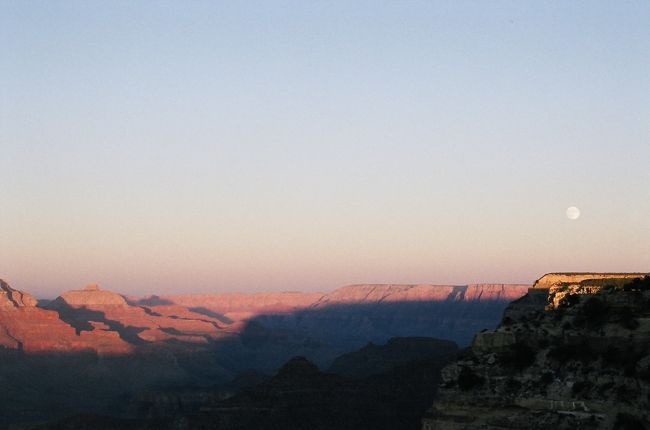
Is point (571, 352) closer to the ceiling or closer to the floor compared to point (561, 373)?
closer to the ceiling

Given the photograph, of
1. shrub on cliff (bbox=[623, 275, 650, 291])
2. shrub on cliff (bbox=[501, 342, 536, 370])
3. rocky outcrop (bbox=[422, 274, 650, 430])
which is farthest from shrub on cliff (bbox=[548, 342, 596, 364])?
shrub on cliff (bbox=[623, 275, 650, 291])

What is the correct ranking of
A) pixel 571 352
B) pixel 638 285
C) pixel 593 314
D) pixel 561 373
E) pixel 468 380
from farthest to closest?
pixel 638 285 < pixel 593 314 < pixel 468 380 < pixel 571 352 < pixel 561 373

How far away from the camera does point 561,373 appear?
5534cm

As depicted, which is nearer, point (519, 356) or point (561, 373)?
point (561, 373)

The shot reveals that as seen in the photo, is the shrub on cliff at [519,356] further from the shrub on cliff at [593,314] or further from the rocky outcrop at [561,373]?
the shrub on cliff at [593,314]

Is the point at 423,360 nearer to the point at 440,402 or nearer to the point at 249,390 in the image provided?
the point at 249,390

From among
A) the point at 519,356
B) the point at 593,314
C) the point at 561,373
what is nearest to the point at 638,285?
the point at 593,314

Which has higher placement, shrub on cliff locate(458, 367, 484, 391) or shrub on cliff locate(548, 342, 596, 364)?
shrub on cliff locate(548, 342, 596, 364)

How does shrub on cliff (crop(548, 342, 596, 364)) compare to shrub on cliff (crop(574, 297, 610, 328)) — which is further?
shrub on cliff (crop(574, 297, 610, 328))

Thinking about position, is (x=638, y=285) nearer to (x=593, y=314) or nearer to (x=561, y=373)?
(x=593, y=314)

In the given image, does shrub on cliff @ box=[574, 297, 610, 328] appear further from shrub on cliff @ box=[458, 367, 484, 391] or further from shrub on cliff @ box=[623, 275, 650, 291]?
shrub on cliff @ box=[458, 367, 484, 391]

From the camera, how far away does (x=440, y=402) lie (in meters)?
58.1

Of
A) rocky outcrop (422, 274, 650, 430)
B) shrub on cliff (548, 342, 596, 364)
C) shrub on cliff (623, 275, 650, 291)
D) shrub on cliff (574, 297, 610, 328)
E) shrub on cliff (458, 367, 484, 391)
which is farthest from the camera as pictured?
shrub on cliff (623, 275, 650, 291)

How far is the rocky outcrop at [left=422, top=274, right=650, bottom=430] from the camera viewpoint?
173 feet
